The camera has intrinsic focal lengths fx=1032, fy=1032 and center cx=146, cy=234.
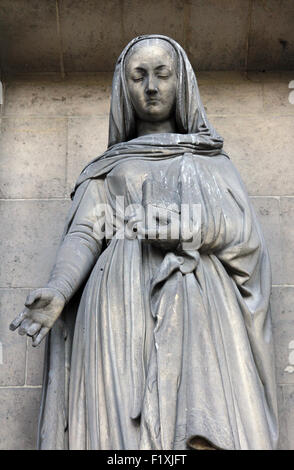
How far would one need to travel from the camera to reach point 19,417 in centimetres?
501

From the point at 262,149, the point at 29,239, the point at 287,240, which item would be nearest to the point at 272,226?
the point at 287,240

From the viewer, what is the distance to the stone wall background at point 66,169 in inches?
205

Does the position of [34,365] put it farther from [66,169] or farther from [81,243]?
[66,169]

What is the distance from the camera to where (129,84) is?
16.6 feet

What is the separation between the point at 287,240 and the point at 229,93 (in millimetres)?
1079

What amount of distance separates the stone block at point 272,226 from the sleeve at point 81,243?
1.13 m

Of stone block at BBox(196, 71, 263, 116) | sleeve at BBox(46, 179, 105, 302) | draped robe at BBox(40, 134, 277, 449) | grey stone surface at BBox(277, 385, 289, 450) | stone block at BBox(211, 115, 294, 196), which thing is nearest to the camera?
draped robe at BBox(40, 134, 277, 449)

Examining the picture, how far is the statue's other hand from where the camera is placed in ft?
13.7

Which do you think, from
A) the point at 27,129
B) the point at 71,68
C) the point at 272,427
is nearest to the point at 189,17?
the point at 71,68

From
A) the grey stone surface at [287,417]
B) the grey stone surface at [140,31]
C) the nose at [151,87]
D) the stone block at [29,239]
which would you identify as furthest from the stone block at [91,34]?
the grey stone surface at [287,417]

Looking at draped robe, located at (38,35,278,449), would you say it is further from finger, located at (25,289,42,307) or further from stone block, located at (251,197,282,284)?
stone block, located at (251,197,282,284)

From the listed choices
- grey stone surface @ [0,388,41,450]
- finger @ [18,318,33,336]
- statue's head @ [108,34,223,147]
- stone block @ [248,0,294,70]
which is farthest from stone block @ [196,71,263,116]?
finger @ [18,318,33,336]

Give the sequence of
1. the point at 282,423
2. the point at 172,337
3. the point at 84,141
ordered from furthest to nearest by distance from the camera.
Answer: the point at 84,141
the point at 282,423
the point at 172,337

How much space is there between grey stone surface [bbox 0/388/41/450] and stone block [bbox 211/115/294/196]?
1.71 meters
